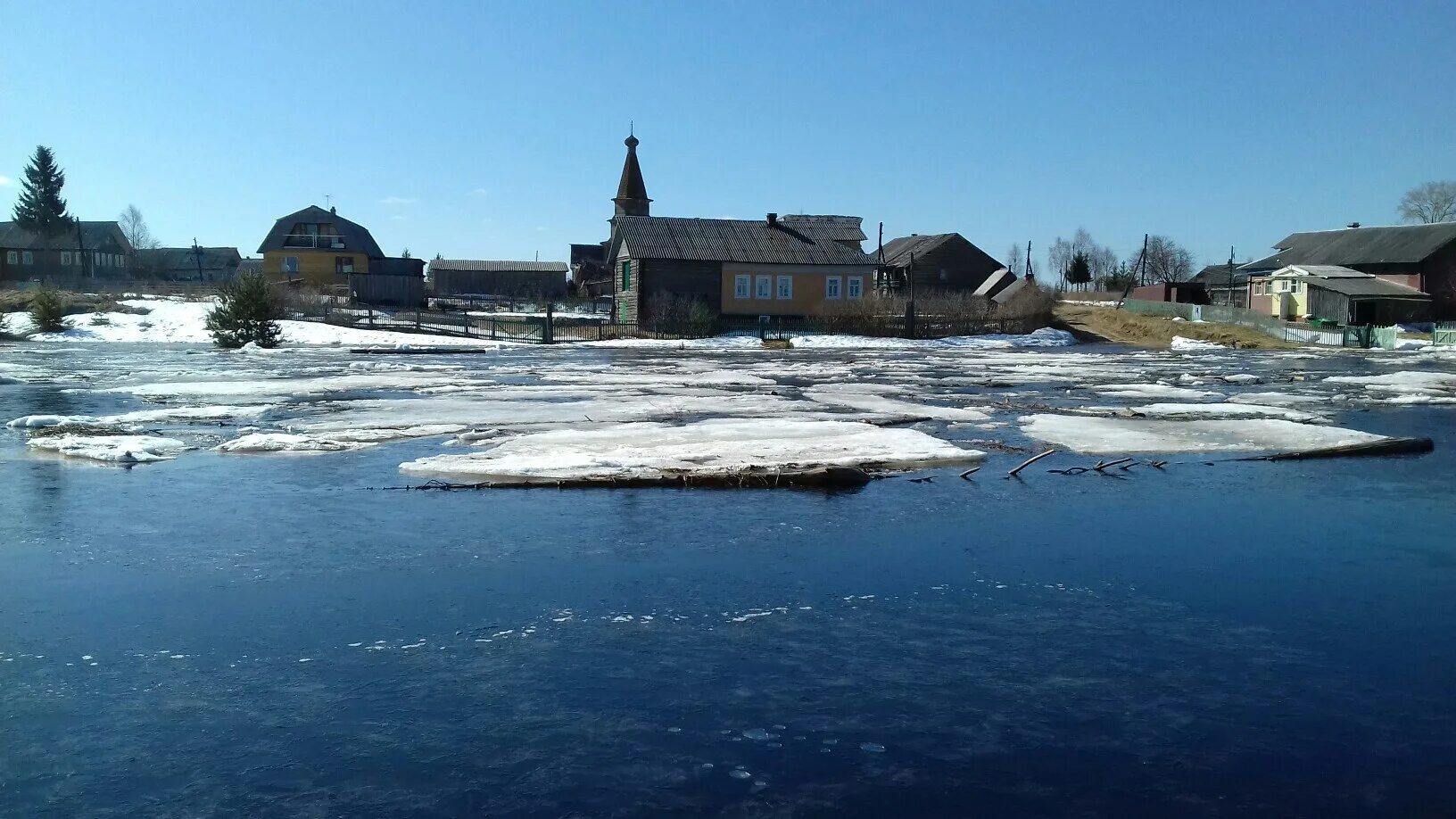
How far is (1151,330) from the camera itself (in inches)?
2443

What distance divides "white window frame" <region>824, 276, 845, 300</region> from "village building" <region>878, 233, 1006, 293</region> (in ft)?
60.2

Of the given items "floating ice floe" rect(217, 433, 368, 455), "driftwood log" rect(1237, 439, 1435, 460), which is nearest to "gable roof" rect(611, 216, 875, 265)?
"floating ice floe" rect(217, 433, 368, 455)

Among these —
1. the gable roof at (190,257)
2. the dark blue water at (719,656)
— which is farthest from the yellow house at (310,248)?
the dark blue water at (719,656)

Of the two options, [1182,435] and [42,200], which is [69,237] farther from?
[1182,435]

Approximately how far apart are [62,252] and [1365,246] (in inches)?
4011

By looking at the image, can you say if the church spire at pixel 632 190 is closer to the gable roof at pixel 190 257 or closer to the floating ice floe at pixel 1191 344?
the floating ice floe at pixel 1191 344

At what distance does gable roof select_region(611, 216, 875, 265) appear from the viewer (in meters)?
59.1

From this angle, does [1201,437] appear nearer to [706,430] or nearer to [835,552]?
[706,430]

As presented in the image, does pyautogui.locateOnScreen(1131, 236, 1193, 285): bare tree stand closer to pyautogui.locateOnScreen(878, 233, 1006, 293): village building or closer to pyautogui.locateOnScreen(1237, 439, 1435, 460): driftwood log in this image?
pyautogui.locateOnScreen(878, 233, 1006, 293): village building

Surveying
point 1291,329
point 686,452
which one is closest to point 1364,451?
point 686,452

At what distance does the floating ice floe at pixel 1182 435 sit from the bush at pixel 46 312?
48.4 metres

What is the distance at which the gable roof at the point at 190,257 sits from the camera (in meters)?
125

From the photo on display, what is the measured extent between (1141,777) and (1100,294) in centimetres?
8904

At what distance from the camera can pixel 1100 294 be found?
9031cm
